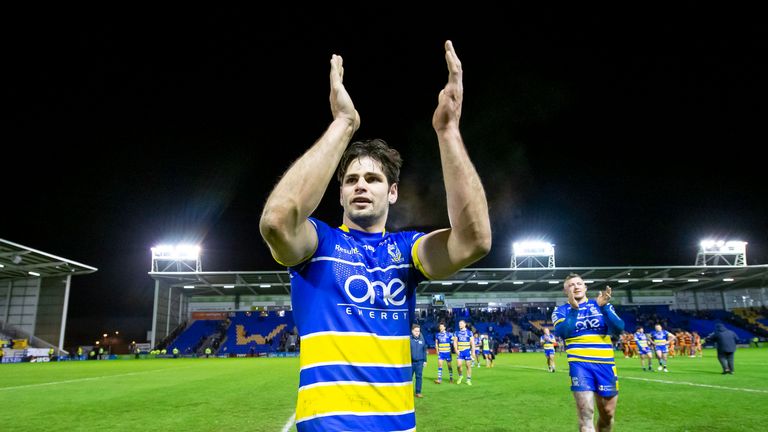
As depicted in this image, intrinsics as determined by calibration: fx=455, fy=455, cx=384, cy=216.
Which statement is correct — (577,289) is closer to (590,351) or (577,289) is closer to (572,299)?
(572,299)

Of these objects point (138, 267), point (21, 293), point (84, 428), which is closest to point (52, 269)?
point (21, 293)

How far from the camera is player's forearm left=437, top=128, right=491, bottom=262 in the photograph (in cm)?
208

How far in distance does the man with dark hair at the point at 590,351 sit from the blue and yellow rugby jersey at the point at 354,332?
520cm

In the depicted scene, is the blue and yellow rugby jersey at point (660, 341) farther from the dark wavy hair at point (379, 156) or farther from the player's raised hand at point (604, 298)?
the dark wavy hair at point (379, 156)

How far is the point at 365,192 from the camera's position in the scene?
8.02ft

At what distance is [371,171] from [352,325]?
0.81m

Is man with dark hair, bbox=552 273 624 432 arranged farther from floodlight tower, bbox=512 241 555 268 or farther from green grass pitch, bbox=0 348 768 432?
floodlight tower, bbox=512 241 555 268

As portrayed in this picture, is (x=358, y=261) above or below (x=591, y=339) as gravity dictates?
above

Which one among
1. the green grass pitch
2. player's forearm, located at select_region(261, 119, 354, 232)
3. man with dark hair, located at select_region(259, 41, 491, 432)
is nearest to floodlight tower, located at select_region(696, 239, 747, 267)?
the green grass pitch

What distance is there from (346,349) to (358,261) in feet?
1.51

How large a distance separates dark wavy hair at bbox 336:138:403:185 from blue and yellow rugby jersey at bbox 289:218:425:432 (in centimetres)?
38

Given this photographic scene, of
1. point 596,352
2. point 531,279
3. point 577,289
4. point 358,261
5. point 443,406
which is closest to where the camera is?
point 358,261

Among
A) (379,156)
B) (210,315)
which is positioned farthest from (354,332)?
(210,315)

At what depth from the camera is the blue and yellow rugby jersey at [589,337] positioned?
6.89 meters
